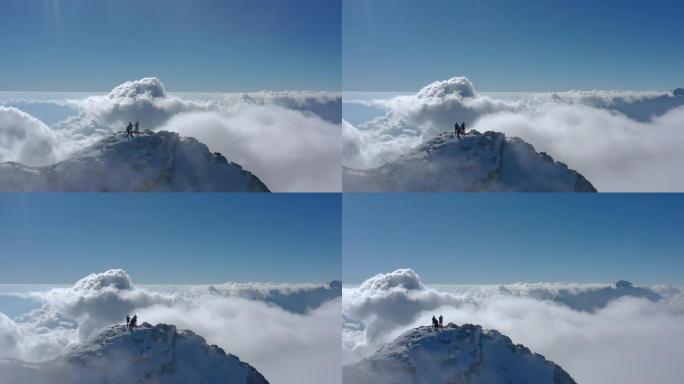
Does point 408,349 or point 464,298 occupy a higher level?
point 464,298

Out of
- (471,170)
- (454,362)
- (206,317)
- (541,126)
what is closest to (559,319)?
(454,362)

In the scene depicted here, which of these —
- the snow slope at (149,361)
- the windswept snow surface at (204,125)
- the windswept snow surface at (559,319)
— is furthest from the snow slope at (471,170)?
the snow slope at (149,361)

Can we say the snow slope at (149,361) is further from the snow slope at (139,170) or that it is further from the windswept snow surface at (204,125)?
the windswept snow surface at (204,125)

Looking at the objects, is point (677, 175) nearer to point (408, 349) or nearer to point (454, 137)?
point (454, 137)

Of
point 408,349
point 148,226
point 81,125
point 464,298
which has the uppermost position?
point 81,125

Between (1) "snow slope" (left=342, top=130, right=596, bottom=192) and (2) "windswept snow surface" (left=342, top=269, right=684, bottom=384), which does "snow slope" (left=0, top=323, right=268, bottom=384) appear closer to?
(2) "windswept snow surface" (left=342, top=269, right=684, bottom=384)

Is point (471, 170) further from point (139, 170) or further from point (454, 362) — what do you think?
point (139, 170)

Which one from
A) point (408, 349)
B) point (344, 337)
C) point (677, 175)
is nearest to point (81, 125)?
point (344, 337)
